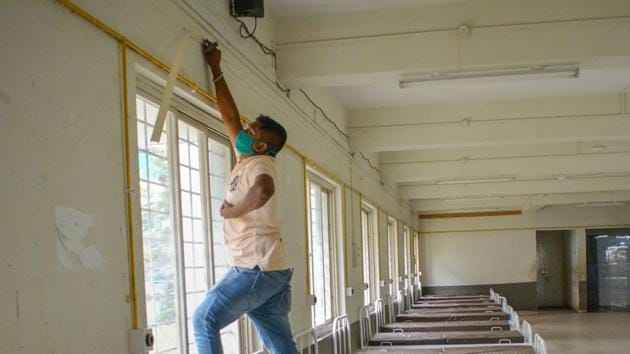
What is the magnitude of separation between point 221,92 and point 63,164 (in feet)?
4.47

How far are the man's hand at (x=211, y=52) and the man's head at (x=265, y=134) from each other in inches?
24.9

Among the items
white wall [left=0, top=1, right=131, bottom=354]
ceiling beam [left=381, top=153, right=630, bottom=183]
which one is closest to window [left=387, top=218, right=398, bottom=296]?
ceiling beam [left=381, top=153, right=630, bottom=183]

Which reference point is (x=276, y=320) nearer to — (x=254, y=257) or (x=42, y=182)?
(x=254, y=257)

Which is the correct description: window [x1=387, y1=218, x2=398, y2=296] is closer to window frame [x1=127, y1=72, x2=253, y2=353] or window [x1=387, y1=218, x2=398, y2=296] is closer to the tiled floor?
the tiled floor

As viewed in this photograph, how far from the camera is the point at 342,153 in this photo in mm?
7234

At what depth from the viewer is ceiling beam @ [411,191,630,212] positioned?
49.2ft

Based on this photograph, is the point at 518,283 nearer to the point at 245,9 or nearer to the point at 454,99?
the point at 454,99

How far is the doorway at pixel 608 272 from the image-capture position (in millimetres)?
20219

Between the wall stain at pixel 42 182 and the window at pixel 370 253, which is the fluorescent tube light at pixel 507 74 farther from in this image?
the window at pixel 370 253

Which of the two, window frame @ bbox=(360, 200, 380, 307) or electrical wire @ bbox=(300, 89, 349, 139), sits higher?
electrical wire @ bbox=(300, 89, 349, 139)

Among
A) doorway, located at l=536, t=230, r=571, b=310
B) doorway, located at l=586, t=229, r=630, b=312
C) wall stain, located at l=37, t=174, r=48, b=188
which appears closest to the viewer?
wall stain, located at l=37, t=174, r=48, b=188

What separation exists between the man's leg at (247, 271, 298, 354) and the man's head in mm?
564

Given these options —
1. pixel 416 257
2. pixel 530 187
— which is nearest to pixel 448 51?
pixel 530 187

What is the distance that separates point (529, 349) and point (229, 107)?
5089 mm
